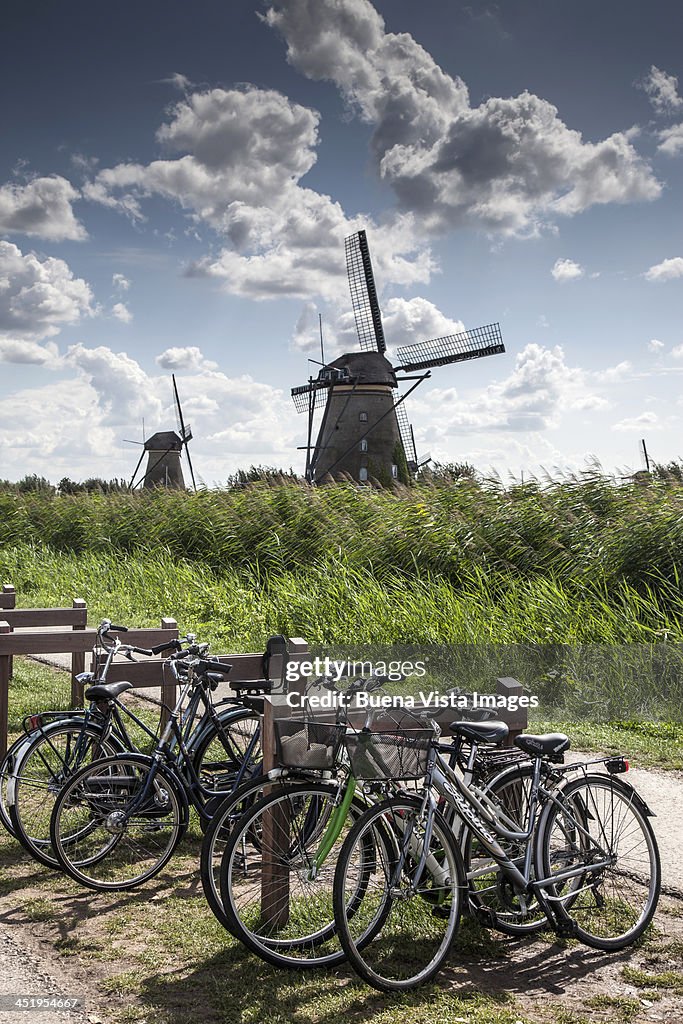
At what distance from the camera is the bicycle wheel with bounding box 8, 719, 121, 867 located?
5121 mm

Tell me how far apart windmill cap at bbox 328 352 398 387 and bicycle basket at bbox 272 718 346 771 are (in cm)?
3050

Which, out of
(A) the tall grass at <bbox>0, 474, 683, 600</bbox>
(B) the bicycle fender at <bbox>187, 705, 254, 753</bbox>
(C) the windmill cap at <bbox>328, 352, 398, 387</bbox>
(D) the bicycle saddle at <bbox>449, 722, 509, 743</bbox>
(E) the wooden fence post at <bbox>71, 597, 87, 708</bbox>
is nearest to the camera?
(D) the bicycle saddle at <bbox>449, 722, 509, 743</bbox>

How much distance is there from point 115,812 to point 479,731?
6.44 ft

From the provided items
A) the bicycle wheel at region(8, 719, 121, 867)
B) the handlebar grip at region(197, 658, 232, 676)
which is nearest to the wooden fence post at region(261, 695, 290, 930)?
the handlebar grip at region(197, 658, 232, 676)

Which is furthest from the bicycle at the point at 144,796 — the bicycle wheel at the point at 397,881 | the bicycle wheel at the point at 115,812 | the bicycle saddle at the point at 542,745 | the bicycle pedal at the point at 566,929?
the bicycle pedal at the point at 566,929

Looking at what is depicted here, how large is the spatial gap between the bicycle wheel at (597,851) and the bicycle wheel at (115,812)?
1.90 meters

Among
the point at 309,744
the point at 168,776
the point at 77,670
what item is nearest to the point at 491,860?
the point at 309,744

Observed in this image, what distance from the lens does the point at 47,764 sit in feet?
17.3

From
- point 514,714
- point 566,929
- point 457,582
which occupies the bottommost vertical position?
point 566,929

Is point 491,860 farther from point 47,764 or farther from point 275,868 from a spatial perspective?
point 47,764

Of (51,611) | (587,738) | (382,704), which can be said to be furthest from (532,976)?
(51,611)

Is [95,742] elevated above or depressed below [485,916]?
above

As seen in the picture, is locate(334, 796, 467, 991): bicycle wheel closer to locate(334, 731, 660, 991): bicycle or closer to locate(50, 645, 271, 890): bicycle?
locate(334, 731, 660, 991): bicycle

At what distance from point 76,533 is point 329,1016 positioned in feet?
68.7
